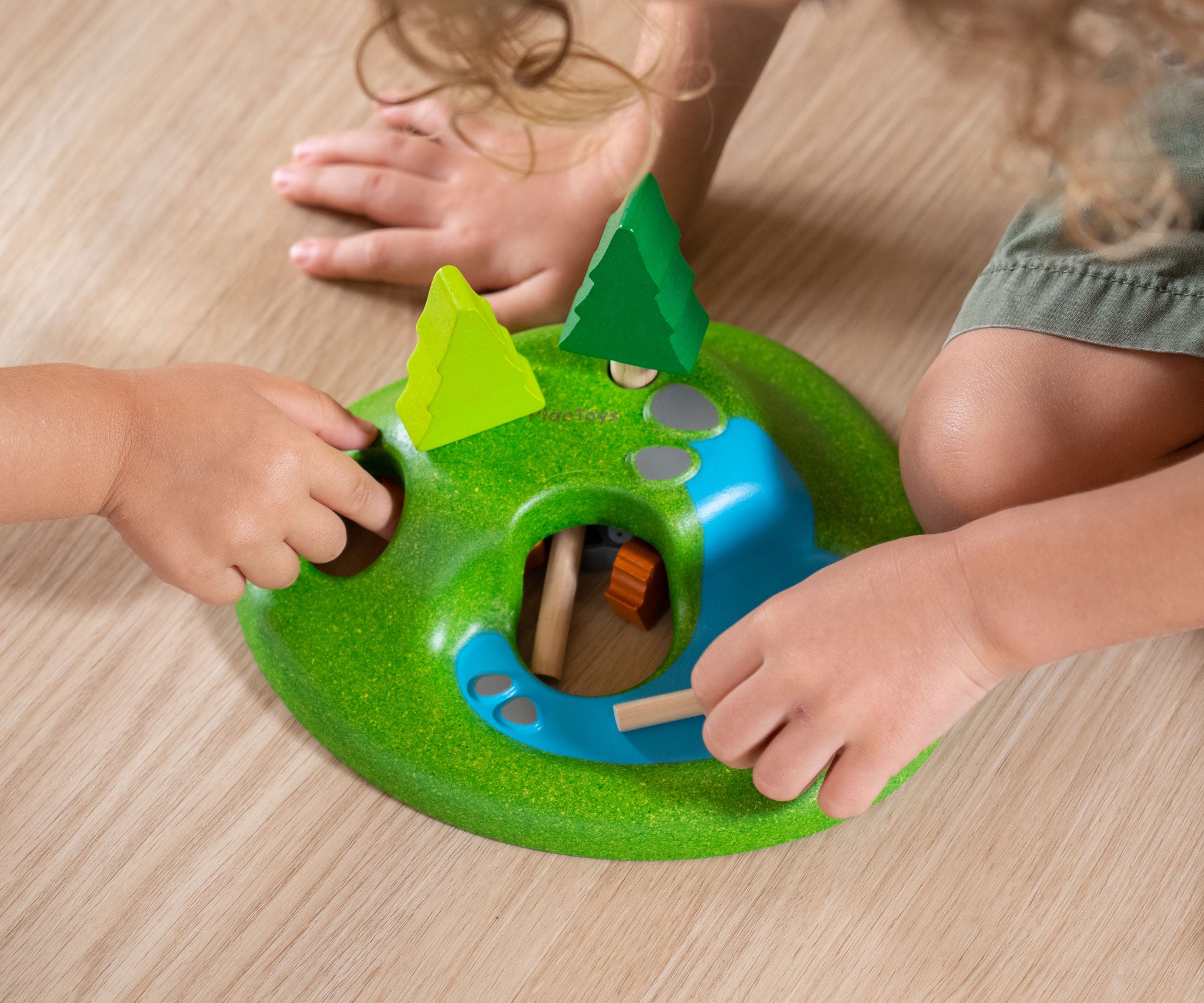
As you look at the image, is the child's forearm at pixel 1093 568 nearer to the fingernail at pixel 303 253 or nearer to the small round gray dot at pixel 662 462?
the small round gray dot at pixel 662 462

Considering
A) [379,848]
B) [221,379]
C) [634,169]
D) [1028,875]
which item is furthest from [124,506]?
[1028,875]

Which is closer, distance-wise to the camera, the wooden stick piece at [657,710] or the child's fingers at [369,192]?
the wooden stick piece at [657,710]

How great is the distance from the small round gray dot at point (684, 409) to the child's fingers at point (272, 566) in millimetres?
203

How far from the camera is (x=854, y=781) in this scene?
1.66ft

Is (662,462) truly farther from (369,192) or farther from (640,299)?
(369,192)

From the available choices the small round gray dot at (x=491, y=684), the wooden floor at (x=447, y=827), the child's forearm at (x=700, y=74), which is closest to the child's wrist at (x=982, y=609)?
the wooden floor at (x=447, y=827)

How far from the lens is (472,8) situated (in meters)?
0.47

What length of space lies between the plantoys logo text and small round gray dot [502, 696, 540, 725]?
15cm

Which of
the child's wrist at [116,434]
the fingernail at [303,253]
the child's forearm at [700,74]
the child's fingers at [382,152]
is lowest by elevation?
the fingernail at [303,253]

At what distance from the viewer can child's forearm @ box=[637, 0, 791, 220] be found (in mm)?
668

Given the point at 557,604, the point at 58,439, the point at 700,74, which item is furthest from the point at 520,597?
the point at 700,74

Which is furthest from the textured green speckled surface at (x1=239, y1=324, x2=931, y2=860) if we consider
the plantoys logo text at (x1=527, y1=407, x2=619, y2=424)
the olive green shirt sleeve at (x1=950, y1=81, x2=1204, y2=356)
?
the olive green shirt sleeve at (x1=950, y1=81, x2=1204, y2=356)

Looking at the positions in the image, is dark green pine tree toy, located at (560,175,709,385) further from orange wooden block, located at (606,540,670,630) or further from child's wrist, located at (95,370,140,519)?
child's wrist, located at (95,370,140,519)

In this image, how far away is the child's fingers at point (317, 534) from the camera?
57 cm
